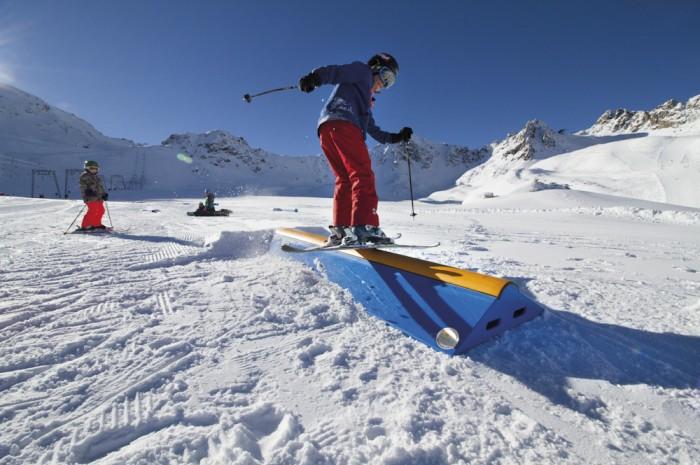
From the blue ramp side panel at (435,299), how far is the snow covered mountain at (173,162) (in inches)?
1839

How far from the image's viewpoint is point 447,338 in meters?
1.68

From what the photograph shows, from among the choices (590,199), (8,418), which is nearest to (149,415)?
(8,418)

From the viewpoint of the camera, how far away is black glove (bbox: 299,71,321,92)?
2.56 m

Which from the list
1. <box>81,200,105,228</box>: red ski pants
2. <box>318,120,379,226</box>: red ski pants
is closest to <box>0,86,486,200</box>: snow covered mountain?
<box>81,200,105,228</box>: red ski pants

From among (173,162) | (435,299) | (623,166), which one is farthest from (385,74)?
(173,162)

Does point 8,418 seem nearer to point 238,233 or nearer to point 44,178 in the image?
point 238,233

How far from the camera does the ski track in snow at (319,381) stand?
1029 millimetres

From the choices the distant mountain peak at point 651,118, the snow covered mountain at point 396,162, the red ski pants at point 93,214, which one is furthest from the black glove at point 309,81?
the distant mountain peak at point 651,118

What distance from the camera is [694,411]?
3.93 feet

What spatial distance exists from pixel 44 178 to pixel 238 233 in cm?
6877

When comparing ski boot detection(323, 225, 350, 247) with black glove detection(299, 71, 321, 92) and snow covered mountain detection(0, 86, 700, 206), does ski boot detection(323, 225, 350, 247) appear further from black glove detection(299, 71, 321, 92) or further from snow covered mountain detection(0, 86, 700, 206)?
snow covered mountain detection(0, 86, 700, 206)

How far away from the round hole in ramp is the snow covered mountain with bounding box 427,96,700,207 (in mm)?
29195

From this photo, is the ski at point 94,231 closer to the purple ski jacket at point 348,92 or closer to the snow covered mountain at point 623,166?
the purple ski jacket at point 348,92

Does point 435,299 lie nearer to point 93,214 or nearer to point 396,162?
point 93,214
